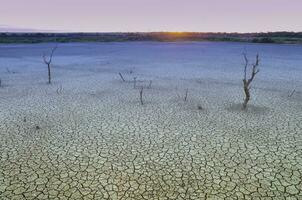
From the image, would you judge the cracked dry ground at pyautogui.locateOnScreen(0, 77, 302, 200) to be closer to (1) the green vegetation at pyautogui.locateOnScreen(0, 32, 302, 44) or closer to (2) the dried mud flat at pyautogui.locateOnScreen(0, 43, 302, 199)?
(2) the dried mud flat at pyautogui.locateOnScreen(0, 43, 302, 199)

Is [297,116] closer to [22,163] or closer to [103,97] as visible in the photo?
[103,97]

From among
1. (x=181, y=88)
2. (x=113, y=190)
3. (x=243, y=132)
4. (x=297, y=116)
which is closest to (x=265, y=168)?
(x=243, y=132)

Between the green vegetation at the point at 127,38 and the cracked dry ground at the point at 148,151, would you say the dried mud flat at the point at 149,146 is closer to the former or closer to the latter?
the cracked dry ground at the point at 148,151

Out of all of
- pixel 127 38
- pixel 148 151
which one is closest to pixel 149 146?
pixel 148 151

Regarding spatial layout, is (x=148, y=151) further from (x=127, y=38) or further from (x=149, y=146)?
(x=127, y=38)

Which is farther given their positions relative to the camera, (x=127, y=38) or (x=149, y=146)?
(x=127, y=38)

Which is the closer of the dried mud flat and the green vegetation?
the dried mud flat

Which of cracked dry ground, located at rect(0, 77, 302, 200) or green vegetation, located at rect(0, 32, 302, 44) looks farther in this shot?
green vegetation, located at rect(0, 32, 302, 44)

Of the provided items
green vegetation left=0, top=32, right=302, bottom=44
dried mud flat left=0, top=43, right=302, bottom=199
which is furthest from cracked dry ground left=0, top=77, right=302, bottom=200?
green vegetation left=0, top=32, right=302, bottom=44
